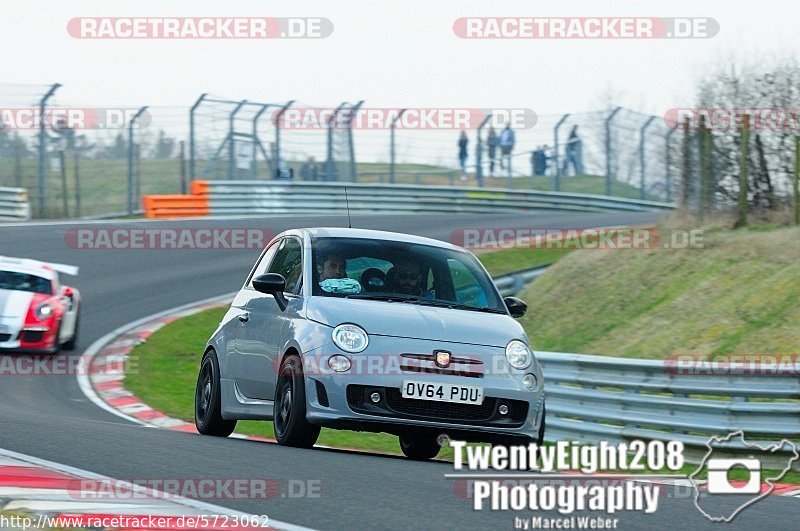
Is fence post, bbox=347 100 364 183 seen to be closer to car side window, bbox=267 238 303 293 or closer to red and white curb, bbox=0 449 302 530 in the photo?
car side window, bbox=267 238 303 293

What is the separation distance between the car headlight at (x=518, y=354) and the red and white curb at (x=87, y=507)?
9.46 feet

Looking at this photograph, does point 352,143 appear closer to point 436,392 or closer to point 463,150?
point 463,150

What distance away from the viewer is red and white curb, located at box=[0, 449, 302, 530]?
5.11 metres

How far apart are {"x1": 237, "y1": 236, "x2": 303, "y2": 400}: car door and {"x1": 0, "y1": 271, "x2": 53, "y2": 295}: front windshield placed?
757cm

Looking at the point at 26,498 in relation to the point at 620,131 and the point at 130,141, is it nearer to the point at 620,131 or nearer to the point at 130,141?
the point at 130,141

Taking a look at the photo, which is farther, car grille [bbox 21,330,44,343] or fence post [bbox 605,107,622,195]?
fence post [bbox 605,107,622,195]

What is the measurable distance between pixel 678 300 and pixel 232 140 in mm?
16104

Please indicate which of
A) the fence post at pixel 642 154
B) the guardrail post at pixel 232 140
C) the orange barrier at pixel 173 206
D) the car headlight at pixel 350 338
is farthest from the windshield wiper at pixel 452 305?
the fence post at pixel 642 154

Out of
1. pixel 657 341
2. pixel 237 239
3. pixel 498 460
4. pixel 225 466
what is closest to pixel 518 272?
pixel 657 341

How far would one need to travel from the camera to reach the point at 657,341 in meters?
14.6

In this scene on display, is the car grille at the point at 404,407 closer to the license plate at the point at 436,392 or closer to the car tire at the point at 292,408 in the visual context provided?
the license plate at the point at 436,392

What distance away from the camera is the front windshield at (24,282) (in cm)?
1653

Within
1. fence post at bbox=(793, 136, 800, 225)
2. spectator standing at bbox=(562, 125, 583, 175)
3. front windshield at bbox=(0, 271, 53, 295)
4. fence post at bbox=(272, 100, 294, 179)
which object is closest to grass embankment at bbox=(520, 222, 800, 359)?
fence post at bbox=(793, 136, 800, 225)

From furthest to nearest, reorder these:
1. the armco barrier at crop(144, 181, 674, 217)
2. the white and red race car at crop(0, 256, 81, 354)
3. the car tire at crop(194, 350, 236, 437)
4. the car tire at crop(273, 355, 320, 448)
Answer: the armco barrier at crop(144, 181, 674, 217) → the white and red race car at crop(0, 256, 81, 354) → the car tire at crop(194, 350, 236, 437) → the car tire at crop(273, 355, 320, 448)
